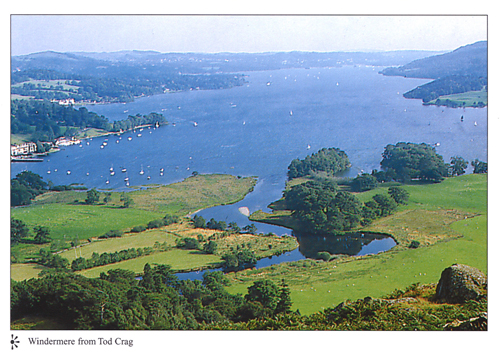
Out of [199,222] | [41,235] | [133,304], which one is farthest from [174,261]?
[133,304]

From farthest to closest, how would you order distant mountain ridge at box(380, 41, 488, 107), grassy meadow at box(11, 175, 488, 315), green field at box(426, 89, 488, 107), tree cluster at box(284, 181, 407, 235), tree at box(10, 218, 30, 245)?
1. green field at box(426, 89, 488, 107)
2. distant mountain ridge at box(380, 41, 488, 107)
3. tree cluster at box(284, 181, 407, 235)
4. tree at box(10, 218, 30, 245)
5. grassy meadow at box(11, 175, 488, 315)

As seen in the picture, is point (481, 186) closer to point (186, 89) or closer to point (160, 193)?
point (160, 193)

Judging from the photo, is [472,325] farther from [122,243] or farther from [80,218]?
[80,218]

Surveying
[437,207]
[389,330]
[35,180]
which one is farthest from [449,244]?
[35,180]

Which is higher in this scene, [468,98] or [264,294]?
[468,98]

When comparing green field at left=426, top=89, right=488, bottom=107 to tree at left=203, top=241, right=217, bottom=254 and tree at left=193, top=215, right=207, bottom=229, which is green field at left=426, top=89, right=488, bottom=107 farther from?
tree at left=203, top=241, right=217, bottom=254

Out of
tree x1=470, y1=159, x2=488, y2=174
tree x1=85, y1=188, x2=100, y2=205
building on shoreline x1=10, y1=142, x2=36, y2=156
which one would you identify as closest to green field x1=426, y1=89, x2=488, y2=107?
tree x1=470, y1=159, x2=488, y2=174
